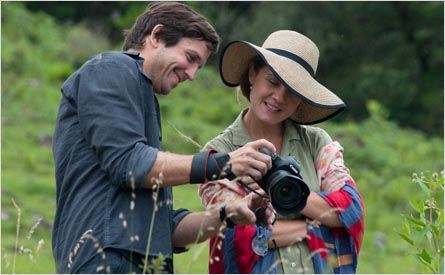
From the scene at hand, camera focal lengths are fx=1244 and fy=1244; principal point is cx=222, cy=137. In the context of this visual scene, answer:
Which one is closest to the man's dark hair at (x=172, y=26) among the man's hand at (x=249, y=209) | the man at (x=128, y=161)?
the man at (x=128, y=161)

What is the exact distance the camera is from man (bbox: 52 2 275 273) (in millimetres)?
3652

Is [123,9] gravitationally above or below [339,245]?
above

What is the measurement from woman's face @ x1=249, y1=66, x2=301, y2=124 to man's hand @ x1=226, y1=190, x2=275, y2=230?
32cm

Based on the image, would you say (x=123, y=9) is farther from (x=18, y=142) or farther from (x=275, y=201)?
(x=275, y=201)

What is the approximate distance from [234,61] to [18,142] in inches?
497

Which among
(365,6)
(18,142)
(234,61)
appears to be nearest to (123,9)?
(365,6)

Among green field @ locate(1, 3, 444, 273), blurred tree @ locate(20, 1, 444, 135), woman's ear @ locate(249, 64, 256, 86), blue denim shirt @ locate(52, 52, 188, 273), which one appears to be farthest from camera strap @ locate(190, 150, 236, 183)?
blurred tree @ locate(20, 1, 444, 135)

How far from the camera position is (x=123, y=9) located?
3206 cm

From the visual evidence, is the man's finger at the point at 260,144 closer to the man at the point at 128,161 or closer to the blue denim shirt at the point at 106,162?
the man at the point at 128,161

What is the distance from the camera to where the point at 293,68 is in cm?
422

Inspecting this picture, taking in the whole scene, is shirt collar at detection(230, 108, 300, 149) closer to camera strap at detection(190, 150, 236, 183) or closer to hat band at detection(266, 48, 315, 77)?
hat band at detection(266, 48, 315, 77)

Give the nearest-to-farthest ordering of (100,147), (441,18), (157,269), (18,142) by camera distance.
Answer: (157,269) < (100,147) < (18,142) < (441,18)

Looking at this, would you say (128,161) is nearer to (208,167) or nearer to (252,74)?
(208,167)

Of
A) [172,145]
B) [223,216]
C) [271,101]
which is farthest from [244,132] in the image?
[172,145]
